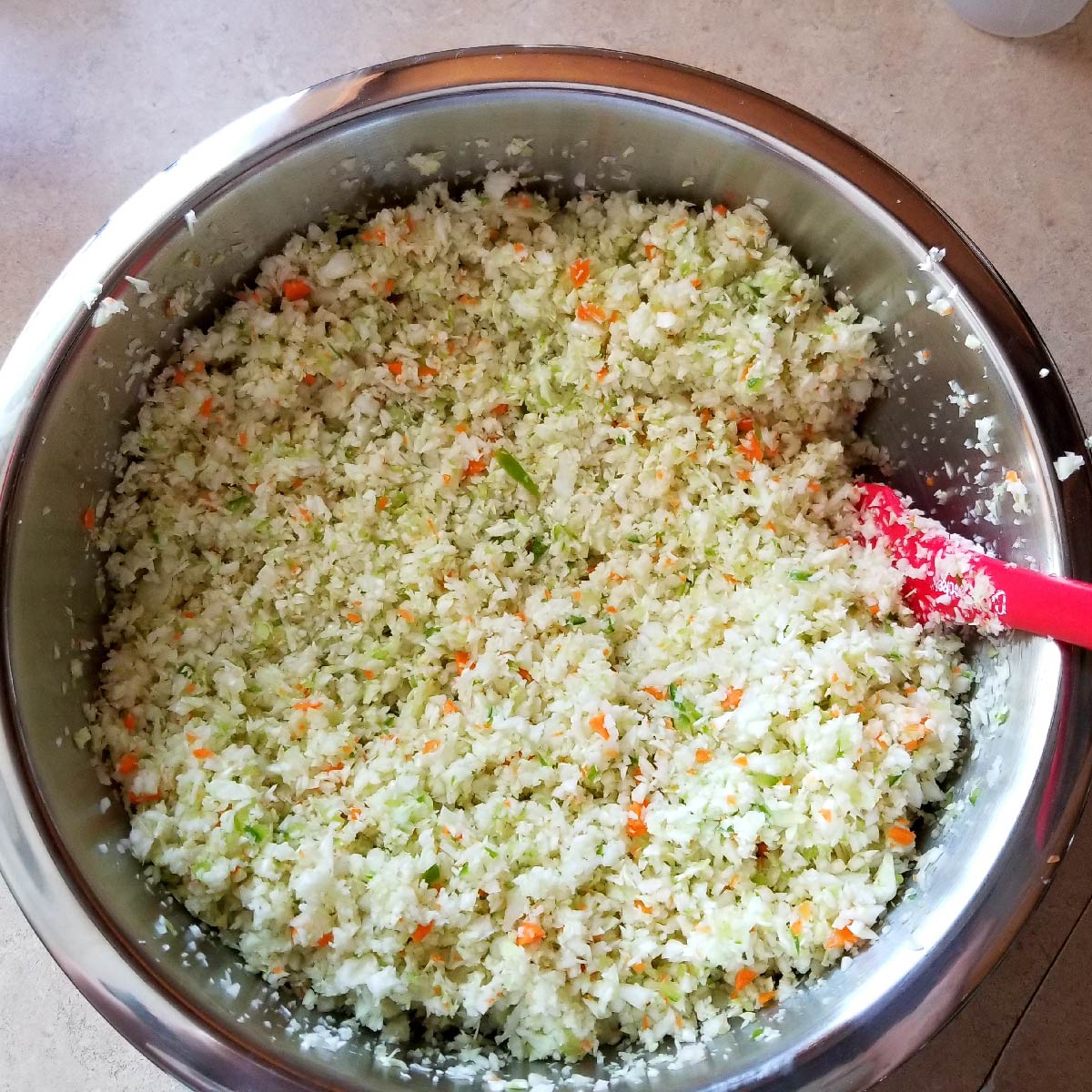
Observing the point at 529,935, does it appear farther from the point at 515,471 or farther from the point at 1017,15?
the point at 1017,15

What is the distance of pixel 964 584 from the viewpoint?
4.52 ft

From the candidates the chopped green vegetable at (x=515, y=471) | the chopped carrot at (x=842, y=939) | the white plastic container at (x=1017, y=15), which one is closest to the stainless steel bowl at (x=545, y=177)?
the chopped carrot at (x=842, y=939)

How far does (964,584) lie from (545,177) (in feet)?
2.99

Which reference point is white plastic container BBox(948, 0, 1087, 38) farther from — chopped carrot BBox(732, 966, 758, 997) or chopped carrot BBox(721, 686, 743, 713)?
chopped carrot BBox(732, 966, 758, 997)

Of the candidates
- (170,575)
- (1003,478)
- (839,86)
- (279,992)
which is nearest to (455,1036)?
(279,992)

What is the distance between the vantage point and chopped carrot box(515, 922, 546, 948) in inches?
51.2

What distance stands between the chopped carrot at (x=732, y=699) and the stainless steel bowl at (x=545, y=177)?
13.3 inches

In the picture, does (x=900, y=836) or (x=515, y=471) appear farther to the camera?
(x=515, y=471)

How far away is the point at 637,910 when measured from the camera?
4.34 ft

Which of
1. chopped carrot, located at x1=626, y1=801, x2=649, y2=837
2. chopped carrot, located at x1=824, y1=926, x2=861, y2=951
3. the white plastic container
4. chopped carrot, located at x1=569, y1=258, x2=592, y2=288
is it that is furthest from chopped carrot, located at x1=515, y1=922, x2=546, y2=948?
the white plastic container

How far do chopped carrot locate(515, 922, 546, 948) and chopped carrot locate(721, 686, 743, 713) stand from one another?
1.38 feet

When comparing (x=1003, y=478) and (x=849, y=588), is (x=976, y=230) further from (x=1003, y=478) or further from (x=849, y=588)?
(x=849, y=588)

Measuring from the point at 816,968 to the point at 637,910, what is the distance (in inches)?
10.2

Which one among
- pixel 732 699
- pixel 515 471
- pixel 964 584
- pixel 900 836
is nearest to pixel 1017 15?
pixel 964 584
